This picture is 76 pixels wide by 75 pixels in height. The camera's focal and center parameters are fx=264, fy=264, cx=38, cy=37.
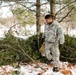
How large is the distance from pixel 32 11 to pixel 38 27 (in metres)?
0.69

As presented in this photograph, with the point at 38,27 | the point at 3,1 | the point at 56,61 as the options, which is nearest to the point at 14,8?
the point at 3,1

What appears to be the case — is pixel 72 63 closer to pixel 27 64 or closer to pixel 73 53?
pixel 73 53

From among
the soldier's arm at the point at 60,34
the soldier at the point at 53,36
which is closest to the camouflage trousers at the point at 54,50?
the soldier at the point at 53,36

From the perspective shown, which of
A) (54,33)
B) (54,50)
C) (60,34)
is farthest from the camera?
(54,50)

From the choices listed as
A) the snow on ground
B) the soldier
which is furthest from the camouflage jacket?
the snow on ground

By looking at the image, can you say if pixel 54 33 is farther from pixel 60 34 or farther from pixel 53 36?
pixel 60 34

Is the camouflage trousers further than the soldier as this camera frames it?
Yes

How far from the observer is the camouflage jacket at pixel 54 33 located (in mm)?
7293

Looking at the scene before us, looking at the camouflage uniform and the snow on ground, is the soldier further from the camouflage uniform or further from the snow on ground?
the snow on ground

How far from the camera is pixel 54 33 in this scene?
7.46m

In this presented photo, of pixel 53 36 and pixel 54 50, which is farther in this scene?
pixel 54 50

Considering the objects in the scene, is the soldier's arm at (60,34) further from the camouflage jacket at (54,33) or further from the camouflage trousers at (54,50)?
the camouflage trousers at (54,50)

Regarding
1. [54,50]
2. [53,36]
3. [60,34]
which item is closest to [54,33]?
[53,36]

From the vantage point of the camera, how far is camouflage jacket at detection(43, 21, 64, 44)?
729 centimetres
